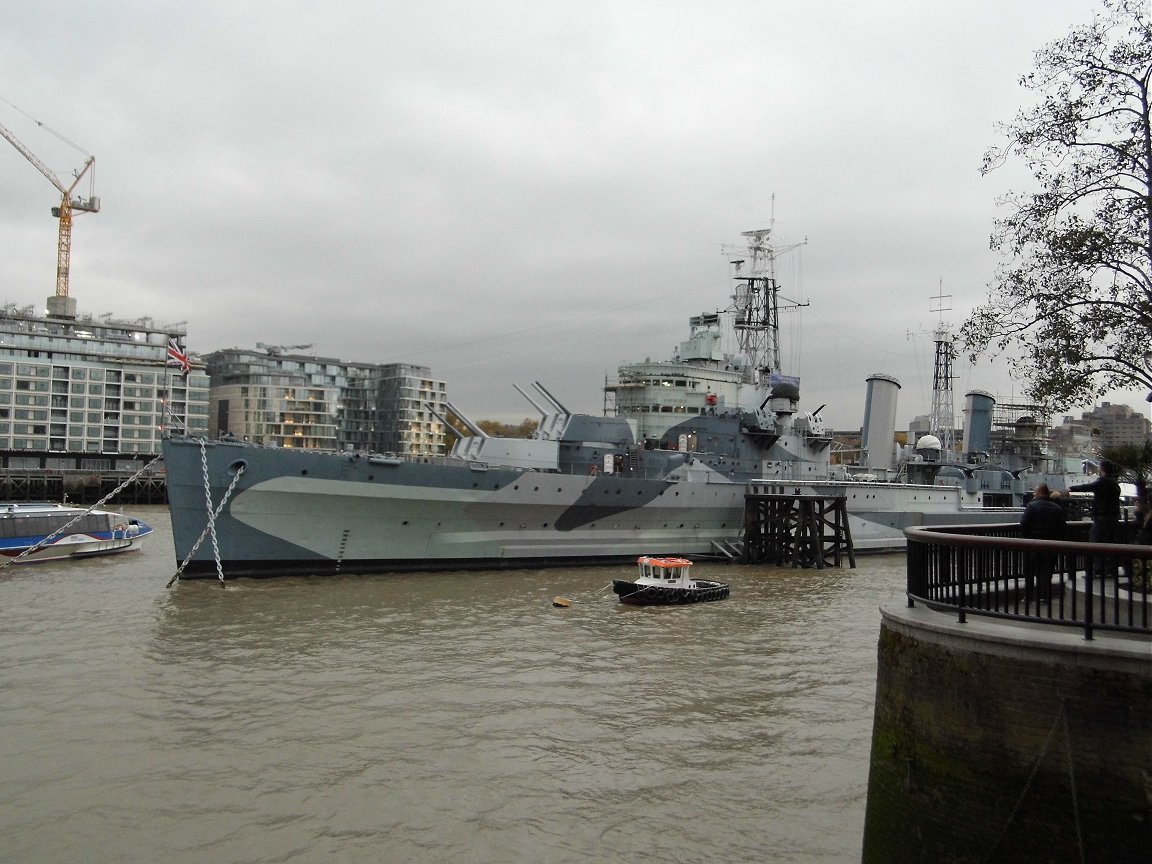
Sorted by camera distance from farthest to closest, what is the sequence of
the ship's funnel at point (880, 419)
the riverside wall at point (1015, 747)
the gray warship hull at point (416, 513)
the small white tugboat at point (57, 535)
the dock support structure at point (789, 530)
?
the ship's funnel at point (880, 419), the dock support structure at point (789, 530), the small white tugboat at point (57, 535), the gray warship hull at point (416, 513), the riverside wall at point (1015, 747)

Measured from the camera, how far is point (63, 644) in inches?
582

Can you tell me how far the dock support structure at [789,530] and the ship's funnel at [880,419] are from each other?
11.5 metres

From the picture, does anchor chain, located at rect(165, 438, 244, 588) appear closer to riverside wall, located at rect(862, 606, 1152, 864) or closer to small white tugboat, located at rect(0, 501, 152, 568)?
small white tugboat, located at rect(0, 501, 152, 568)

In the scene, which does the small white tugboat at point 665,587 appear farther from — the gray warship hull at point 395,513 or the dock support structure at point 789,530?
the dock support structure at point 789,530

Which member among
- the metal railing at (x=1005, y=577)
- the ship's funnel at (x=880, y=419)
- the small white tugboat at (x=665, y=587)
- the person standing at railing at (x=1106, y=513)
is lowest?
the small white tugboat at (x=665, y=587)

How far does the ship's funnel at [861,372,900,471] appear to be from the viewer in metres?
40.3

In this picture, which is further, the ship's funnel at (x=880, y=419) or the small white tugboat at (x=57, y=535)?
the ship's funnel at (x=880, y=419)

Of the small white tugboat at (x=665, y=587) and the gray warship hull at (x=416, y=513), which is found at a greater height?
the gray warship hull at (x=416, y=513)

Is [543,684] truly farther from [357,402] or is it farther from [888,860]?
[357,402]

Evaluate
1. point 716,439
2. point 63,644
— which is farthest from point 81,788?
point 716,439

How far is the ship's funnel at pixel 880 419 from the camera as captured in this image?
1588 inches

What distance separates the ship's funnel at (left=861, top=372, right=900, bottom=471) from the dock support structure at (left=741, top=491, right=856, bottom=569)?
37.7 feet

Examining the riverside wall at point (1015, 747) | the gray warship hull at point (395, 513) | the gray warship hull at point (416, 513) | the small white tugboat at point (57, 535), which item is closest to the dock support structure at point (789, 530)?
the gray warship hull at point (416, 513)

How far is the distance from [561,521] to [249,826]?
18072 mm
